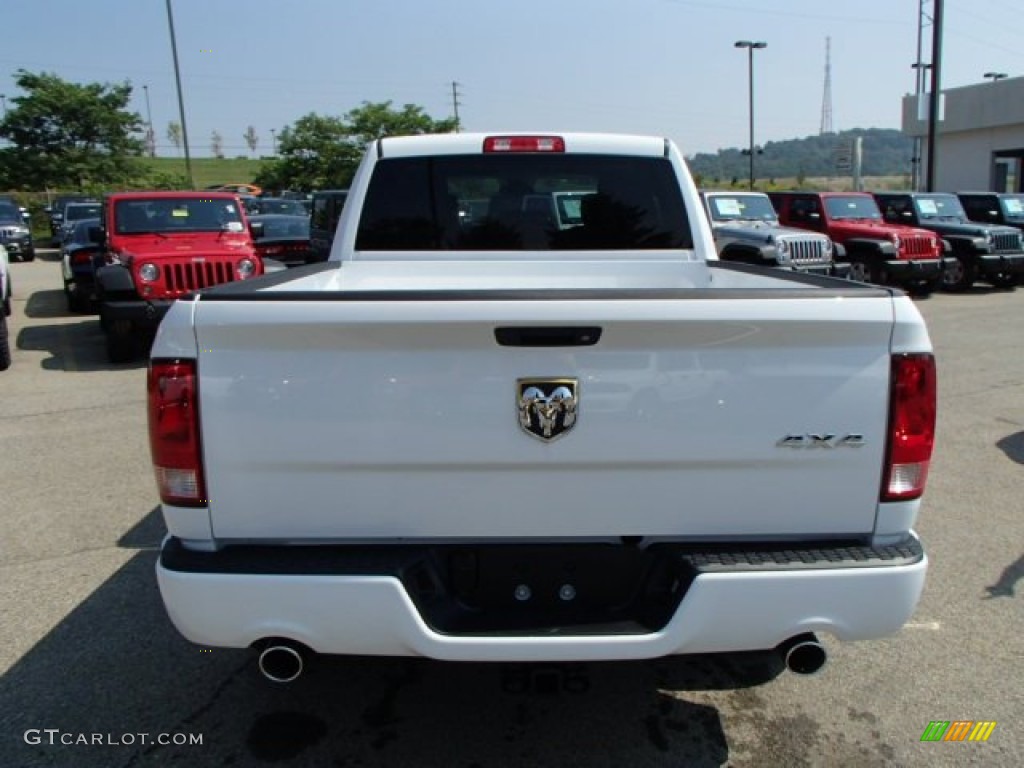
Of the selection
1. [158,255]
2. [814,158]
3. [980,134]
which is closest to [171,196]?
[158,255]

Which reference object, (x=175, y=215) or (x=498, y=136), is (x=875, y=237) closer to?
(x=175, y=215)

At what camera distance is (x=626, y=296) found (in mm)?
2295

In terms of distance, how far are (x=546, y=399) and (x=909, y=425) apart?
1013 millimetres

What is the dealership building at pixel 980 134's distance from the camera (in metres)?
36.2

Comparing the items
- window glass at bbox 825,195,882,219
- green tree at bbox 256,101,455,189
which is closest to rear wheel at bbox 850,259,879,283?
window glass at bbox 825,195,882,219

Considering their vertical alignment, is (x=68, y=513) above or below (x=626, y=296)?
below

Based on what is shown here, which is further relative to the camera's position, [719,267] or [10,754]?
[719,267]

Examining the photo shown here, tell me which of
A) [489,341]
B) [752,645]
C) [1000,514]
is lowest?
[1000,514]

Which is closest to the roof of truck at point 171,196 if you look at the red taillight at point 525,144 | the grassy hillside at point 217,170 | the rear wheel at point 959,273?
the red taillight at point 525,144

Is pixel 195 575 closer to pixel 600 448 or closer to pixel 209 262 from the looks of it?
pixel 600 448

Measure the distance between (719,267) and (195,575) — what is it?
8.68ft

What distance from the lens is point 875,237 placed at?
52.6 ft

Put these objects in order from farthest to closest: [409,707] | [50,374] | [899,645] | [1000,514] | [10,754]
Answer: [50,374], [1000,514], [899,645], [409,707], [10,754]

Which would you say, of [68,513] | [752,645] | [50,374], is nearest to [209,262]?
[50,374]
